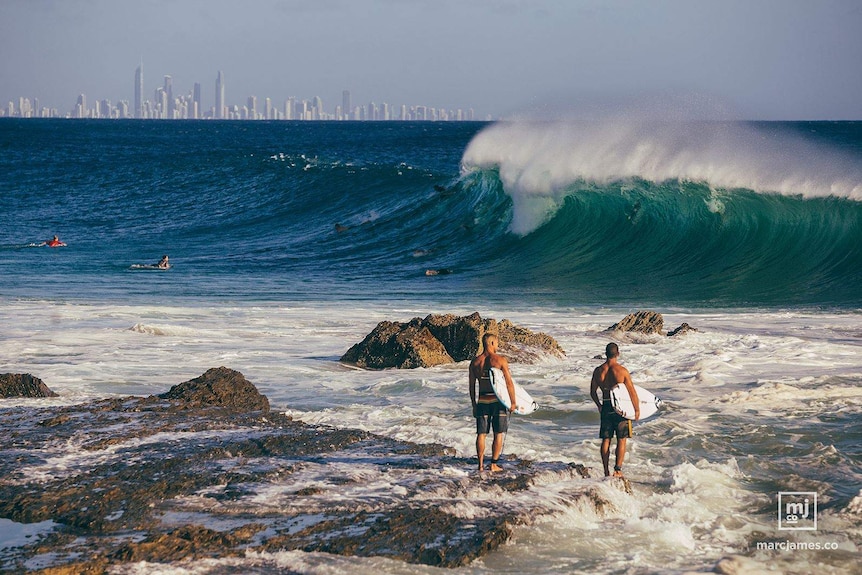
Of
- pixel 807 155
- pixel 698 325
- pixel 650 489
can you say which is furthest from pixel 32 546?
pixel 807 155

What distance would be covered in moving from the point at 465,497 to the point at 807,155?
70.3 feet

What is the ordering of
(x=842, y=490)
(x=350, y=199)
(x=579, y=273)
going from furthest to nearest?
(x=350, y=199)
(x=579, y=273)
(x=842, y=490)

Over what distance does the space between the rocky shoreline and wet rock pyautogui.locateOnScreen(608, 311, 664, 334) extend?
5.98 m

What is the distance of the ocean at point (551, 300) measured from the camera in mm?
7121

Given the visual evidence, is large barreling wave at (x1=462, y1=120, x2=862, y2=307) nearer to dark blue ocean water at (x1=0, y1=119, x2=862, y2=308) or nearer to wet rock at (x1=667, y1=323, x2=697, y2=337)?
dark blue ocean water at (x1=0, y1=119, x2=862, y2=308)

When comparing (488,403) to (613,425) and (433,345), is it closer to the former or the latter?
(613,425)

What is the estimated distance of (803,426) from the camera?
29.6ft

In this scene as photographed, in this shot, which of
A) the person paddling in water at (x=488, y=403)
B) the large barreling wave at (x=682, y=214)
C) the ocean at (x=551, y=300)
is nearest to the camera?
the ocean at (x=551, y=300)

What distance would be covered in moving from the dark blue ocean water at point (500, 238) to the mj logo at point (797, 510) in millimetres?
10862

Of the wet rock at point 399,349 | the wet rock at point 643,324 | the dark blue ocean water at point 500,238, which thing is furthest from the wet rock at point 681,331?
the dark blue ocean water at point 500,238

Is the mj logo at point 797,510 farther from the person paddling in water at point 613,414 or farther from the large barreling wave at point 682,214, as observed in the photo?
the large barreling wave at point 682,214

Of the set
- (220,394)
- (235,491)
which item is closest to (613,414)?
(235,491)

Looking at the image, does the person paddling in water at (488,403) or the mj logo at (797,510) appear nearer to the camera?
the mj logo at (797,510)

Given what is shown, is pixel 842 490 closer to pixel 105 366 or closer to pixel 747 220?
pixel 105 366
